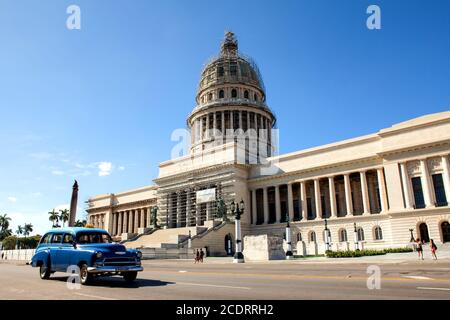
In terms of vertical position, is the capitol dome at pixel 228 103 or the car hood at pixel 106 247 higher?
the capitol dome at pixel 228 103

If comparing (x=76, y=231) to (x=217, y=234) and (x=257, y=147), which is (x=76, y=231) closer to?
(x=217, y=234)

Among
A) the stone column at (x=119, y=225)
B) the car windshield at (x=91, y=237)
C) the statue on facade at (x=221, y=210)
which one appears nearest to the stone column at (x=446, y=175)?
the statue on facade at (x=221, y=210)

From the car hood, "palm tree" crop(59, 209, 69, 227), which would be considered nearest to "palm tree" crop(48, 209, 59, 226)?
"palm tree" crop(59, 209, 69, 227)

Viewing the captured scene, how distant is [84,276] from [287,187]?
48.1m

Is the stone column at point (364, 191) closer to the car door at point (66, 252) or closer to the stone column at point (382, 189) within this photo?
the stone column at point (382, 189)

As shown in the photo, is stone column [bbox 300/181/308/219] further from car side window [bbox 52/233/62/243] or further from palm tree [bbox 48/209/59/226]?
palm tree [bbox 48/209/59/226]

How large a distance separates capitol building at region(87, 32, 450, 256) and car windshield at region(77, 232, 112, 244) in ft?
107

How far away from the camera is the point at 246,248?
3572 cm

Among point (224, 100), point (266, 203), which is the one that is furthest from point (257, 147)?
point (266, 203)

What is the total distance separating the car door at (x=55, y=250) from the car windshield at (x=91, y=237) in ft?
3.71

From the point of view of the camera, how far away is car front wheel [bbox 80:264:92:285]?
12141mm

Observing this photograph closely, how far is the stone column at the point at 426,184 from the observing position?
41.6m

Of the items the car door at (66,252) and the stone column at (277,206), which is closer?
the car door at (66,252)

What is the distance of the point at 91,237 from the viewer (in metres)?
13.9
